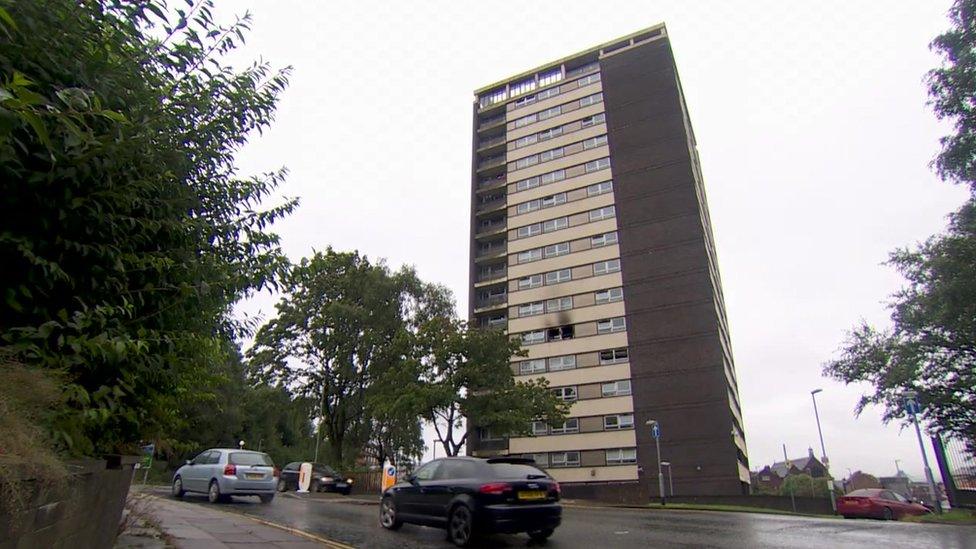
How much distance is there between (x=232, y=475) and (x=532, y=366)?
1470 inches

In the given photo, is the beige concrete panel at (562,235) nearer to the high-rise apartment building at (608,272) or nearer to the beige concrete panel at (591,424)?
the high-rise apartment building at (608,272)

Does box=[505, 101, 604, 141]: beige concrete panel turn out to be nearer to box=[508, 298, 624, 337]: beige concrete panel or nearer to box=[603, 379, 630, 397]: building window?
box=[508, 298, 624, 337]: beige concrete panel

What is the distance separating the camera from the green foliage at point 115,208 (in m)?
2.75

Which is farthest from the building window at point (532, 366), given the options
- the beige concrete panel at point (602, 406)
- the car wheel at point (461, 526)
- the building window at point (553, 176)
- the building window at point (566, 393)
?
the car wheel at point (461, 526)

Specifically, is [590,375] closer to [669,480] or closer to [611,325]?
[611,325]

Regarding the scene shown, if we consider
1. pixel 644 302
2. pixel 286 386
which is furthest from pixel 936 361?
pixel 286 386

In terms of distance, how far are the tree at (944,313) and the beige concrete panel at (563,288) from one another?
22944 millimetres

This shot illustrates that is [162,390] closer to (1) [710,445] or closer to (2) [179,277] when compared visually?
(2) [179,277]

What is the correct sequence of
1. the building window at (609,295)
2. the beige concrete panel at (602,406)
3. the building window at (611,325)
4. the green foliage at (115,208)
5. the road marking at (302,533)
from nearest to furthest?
the green foliage at (115,208), the road marking at (302,533), the beige concrete panel at (602,406), the building window at (611,325), the building window at (609,295)

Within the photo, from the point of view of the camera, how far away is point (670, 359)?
44.2 m

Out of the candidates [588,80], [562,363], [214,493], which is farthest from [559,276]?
[214,493]

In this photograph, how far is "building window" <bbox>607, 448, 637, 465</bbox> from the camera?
1708 inches

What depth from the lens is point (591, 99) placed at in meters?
58.2

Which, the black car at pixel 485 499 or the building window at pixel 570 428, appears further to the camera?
the building window at pixel 570 428
